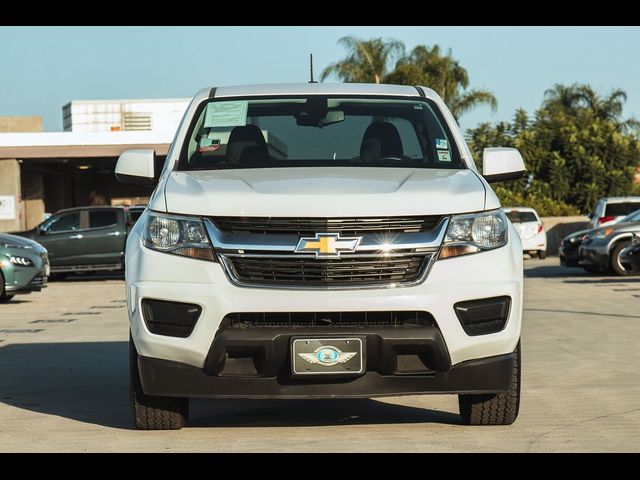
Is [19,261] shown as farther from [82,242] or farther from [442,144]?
[442,144]

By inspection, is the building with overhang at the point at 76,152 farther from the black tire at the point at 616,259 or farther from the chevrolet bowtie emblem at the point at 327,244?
the chevrolet bowtie emblem at the point at 327,244

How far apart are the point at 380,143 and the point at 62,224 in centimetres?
2153

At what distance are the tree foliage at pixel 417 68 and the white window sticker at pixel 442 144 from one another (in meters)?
44.9

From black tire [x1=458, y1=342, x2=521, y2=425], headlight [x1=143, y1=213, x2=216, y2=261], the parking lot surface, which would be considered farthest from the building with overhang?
headlight [x1=143, y1=213, x2=216, y2=261]

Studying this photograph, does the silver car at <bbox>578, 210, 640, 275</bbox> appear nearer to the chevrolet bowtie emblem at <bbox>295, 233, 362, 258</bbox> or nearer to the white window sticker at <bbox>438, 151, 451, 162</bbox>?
the white window sticker at <bbox>438, 151, 451, 162</bbox>

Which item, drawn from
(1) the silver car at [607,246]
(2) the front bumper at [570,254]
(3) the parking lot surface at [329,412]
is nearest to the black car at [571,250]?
(2) the front bumper at [570,254]

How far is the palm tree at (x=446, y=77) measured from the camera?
5266 centimetres

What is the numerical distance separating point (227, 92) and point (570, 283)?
51.2ft

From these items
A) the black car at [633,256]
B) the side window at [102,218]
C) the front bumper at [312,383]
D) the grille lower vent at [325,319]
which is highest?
the grille lower vent at [325,319]

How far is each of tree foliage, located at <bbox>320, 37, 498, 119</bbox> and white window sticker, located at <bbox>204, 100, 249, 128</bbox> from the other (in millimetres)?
44704

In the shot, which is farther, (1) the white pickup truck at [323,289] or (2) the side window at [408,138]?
(2) the side window at [408,138]
